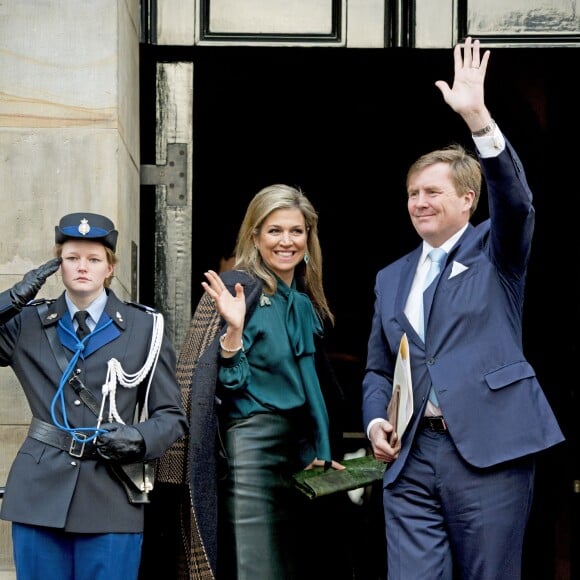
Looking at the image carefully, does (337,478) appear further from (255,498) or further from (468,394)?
(468,394)

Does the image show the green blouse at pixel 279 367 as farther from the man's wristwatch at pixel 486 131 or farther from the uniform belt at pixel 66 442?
the man's wristwatch at pixel 486 131

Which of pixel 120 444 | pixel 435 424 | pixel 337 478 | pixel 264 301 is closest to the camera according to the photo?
pixel 120 444

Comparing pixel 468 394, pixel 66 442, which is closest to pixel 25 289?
pixel 66 442

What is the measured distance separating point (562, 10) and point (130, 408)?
10.2ft

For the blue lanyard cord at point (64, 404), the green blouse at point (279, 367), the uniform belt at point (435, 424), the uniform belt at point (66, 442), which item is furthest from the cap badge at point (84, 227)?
the uniform belt at point (435, 424)

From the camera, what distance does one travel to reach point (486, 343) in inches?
190

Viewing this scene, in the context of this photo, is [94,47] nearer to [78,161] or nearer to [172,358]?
[78,161]

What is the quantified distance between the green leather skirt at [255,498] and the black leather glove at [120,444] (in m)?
0.96

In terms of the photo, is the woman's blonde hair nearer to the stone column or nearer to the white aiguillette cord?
the stone column

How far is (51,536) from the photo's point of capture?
4621mm

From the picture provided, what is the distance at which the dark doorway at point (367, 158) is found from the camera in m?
7.80

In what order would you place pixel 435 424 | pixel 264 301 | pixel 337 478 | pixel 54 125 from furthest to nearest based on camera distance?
pixel 54 125
pixel 264 301
pixel 337 478
pixel 435 424

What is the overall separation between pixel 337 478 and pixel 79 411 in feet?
4.26

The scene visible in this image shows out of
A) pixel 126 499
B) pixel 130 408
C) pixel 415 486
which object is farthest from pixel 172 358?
pixel 415 486
